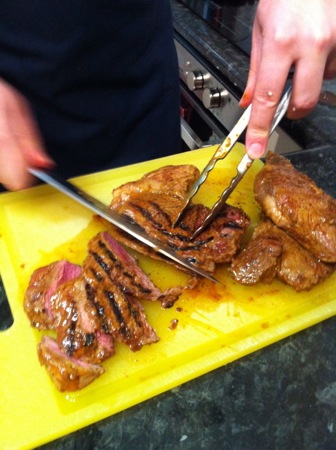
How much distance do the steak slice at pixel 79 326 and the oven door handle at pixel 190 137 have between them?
1.76 m

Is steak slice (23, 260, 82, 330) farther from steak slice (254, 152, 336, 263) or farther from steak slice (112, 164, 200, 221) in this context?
steak slice (254, 152, 336, 263)

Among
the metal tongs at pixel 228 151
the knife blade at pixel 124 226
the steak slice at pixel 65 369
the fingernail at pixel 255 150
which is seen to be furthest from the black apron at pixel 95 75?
the steak slice at pixel 65 369

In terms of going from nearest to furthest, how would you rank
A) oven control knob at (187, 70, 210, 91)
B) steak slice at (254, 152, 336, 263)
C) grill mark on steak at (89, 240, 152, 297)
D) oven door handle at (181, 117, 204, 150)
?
grill mark on steak at (89, 240, 152, 297), steak slice at (254, 152, 336, 263), oven control knob at (187, 70, 210, 91), oven door handle at (181, 117, 204, 150)

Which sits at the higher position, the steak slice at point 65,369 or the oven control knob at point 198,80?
the oven control knob at point 198,80

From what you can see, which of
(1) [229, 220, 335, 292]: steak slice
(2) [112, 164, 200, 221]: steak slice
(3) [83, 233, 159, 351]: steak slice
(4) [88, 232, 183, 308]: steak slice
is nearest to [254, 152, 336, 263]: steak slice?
(1) [229, 220, 335, 292]: steak slice

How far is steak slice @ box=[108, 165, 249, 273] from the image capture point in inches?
63.6

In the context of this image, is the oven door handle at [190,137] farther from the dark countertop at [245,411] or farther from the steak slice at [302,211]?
the dark countertop at [245,411]

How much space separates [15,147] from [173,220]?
602mm

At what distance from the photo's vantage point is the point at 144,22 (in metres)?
2.06

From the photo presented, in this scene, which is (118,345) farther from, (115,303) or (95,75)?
(95,75)

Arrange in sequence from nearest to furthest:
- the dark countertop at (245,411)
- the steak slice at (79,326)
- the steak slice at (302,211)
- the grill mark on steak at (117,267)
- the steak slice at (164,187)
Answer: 1. the dark countertop at (245,411)
2. the steak slice at (79,326)
3. the grill mark on steak at (117,267)
4. the steak slice at (302,211)
5. the steak slice at (164,187)

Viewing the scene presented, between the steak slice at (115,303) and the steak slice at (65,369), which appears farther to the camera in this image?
the steak slice at (115,303)

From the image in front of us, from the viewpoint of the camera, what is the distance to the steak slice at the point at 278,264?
5.08ft

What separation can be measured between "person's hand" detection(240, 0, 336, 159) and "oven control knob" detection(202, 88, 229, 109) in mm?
1174
